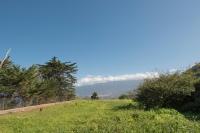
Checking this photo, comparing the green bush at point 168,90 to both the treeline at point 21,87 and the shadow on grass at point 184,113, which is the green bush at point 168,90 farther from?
the treeline at point 21,87

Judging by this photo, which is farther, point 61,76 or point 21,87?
point 61,76

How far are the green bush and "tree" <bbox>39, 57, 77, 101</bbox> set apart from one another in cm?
4062

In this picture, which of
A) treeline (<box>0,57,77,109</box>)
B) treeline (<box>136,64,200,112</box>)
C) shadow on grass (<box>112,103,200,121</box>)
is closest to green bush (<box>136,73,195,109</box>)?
treeline (<box>136,64,200,112</box>)

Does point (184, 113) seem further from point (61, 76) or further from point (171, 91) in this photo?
point (61, 76)

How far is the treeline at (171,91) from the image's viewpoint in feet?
87.4

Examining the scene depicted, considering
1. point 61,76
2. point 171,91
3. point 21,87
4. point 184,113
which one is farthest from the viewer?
point 61,76

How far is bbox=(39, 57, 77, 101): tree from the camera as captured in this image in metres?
68.6

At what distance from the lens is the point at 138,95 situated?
1152 inches

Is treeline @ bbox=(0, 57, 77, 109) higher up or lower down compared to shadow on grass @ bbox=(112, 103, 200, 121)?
higher up

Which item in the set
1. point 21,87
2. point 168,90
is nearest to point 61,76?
point 21,87

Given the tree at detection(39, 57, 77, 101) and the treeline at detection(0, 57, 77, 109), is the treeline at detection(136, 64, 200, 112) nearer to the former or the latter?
the treeline at detection(0, 57, 77, 109)

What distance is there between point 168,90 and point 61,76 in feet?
156

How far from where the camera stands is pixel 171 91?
88.3ft

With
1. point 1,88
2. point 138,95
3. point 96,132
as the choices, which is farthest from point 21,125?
point 1,88
